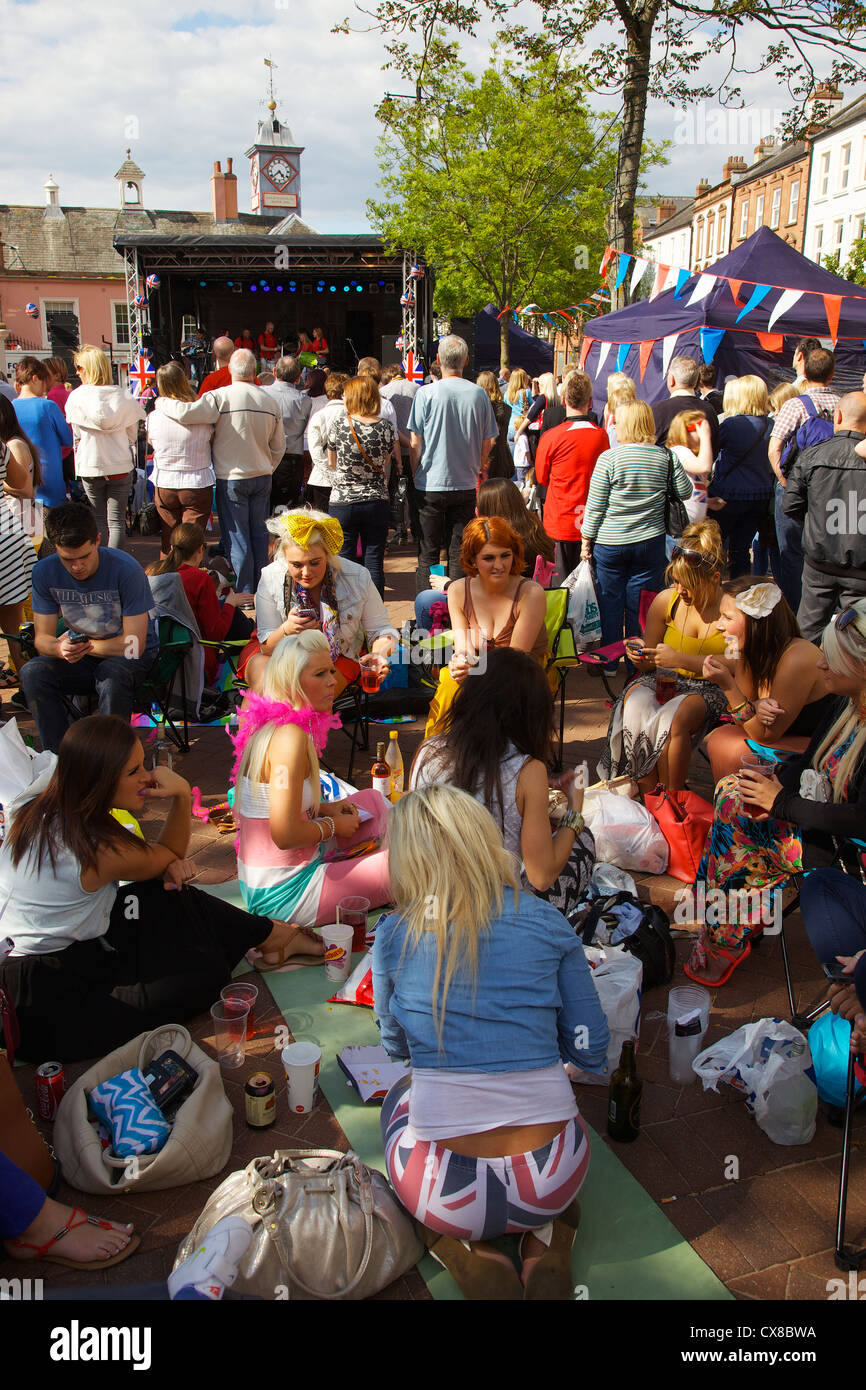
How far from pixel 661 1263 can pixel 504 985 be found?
0.83 m

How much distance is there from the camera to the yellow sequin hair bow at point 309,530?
444cm

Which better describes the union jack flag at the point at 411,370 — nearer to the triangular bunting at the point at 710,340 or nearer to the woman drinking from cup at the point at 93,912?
the triangular bunting at the point at 710,340

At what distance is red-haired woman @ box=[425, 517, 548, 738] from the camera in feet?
14.5

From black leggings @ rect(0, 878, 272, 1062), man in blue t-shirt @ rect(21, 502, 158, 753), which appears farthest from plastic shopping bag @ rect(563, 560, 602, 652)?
black leggings @ rect(0, 878, 272, 1062)

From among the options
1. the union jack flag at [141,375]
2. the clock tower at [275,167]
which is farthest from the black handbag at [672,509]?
the clock tower at [275,167]

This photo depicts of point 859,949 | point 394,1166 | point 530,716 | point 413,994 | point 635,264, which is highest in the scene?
point 635,264

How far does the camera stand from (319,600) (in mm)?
4641

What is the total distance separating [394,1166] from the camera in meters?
2.12

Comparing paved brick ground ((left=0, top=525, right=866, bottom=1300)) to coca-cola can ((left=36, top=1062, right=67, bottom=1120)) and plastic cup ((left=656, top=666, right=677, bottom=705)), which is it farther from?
plastic cup ((left=656, top=666, right=677, bottom=705))

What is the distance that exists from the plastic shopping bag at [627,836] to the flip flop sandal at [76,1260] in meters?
2.32

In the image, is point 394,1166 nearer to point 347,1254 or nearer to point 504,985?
point 347,1254

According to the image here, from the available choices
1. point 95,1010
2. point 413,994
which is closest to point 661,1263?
point 413,994

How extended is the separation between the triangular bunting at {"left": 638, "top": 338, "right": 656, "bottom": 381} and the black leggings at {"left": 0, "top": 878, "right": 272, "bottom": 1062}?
966 centimetres

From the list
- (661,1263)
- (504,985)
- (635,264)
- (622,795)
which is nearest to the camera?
(504,985)
